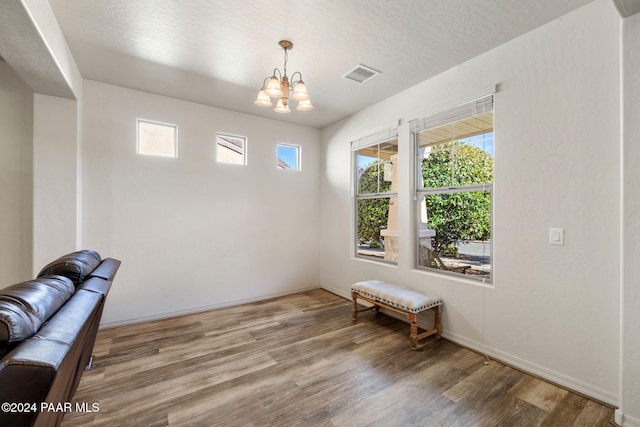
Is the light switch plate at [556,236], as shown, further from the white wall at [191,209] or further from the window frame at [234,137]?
the window frame at [234,137]

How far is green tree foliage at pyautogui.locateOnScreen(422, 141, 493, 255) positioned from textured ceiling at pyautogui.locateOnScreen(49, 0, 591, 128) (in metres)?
0.91

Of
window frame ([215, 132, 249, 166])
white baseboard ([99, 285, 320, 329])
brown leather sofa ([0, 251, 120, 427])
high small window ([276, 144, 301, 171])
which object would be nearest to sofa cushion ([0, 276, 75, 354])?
brown leather sofa ([0, 251, 120, 427])

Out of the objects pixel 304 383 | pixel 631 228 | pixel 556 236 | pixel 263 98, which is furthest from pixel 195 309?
pixel 631 228

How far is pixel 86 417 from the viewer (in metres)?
1.77

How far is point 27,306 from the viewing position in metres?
0.97

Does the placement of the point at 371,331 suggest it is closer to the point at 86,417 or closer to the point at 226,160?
the point at 86,417

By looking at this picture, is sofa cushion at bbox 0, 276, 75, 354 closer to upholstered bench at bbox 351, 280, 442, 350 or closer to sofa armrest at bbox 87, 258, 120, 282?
sofa armrest at bbox 87, 258, 120, 282

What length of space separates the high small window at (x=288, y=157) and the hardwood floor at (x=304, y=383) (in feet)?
8.24

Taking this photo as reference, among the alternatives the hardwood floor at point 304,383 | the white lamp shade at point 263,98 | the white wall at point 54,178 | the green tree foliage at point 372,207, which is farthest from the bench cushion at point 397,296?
the white wall at point 54,178

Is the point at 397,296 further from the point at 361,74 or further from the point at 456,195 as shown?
the point at 361,74

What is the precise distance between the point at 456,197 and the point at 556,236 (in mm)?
936

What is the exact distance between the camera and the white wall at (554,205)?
6.23ft

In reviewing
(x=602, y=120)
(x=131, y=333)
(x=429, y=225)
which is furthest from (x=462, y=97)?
(x=131, y=333)

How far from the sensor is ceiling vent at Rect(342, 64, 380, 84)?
2836 mm
